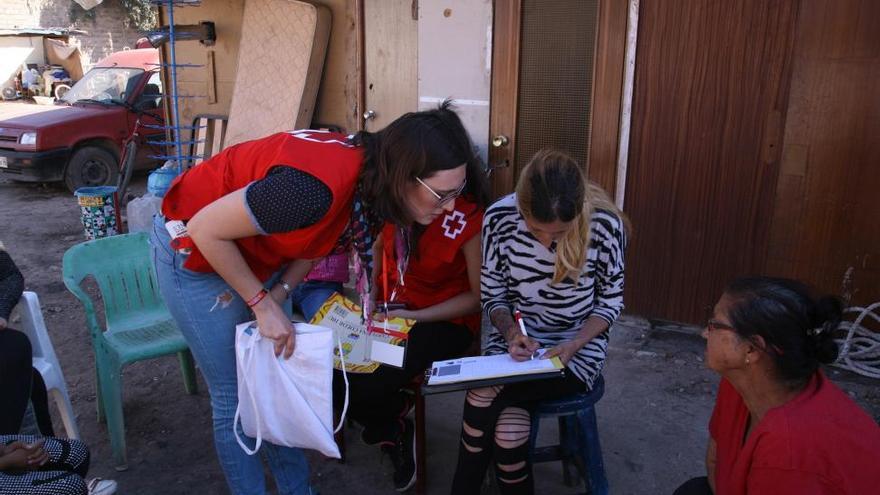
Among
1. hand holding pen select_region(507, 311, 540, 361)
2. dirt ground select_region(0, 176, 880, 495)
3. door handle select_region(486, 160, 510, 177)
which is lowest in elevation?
dirt ground select_region(0, 176, 880, 495)

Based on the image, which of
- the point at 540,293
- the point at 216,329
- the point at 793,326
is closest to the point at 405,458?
the point at 540,293

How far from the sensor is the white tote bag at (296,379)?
6.35 feet

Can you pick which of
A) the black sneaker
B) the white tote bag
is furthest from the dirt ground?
the white tote bag

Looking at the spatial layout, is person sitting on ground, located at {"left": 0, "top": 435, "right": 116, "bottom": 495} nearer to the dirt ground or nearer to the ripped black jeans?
the dirt ground

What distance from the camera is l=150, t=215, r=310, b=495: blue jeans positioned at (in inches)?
78.6

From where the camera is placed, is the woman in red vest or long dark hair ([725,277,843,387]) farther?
the woman in red vest

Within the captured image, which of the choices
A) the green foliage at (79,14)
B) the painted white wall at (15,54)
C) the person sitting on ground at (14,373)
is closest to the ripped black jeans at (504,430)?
the person sitting on ground at (14,373)

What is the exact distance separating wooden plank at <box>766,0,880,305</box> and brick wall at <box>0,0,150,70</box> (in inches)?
708

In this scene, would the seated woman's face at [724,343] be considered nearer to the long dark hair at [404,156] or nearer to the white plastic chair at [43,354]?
the long dark hair at [404,156]

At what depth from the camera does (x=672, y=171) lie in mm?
3691

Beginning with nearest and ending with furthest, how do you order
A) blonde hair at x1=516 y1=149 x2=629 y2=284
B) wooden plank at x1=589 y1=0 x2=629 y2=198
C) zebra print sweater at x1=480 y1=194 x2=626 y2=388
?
blonde hair at x1=516 y1=149 x2=629 y2=284 < zebra print sweater at x1=480 y1=194 x2=626 y2=388 < wooden plank at x1=589 y1=0 x2=629 y2=198

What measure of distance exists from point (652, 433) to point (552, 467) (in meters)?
0.53

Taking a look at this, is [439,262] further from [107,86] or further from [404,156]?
[107,86]

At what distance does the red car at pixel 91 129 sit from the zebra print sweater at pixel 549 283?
672 cm
